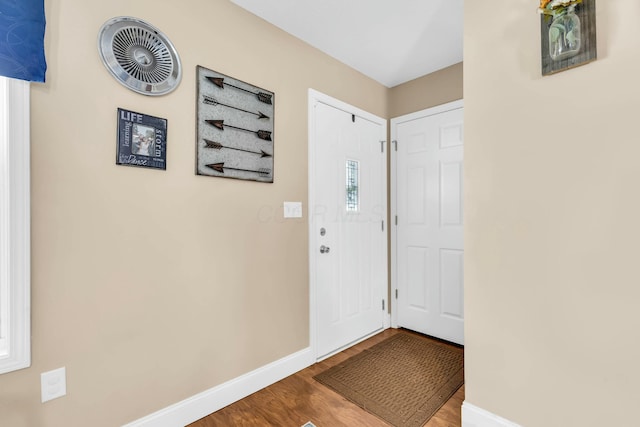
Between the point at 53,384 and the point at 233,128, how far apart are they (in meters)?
1.54

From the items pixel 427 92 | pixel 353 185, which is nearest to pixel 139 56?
pixel 353 185

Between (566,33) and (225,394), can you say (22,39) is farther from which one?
(566,33)

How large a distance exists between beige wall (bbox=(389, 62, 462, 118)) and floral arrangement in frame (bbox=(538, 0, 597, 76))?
1255 mm

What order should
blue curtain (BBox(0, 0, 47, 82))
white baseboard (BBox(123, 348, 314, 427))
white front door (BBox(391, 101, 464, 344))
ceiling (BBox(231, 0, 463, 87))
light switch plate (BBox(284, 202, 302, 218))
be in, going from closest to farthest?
1. blue curtain (BBox(0, 0, 47, 82))
2. white baseboard (BBox(123, 348, 314, 427))
3. ceiling (BBox(231, 0, 463, 87))
4. light switch plate (BBox(284, 202, 302, 218))
5. white front door (BBox(391, 101, 464, 344))

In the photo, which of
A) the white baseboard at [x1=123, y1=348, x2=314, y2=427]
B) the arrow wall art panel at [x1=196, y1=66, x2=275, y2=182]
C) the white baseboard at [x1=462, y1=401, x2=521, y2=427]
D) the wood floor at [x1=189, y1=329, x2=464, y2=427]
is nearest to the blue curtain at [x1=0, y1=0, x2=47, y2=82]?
the arrow wall art panel at [x1=196, y1=66, x2=275, y2=182]

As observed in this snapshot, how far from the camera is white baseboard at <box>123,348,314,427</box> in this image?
158cm

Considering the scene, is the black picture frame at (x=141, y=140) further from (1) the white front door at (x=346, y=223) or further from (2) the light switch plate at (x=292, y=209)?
(1) the white front door at (x=346, y=223)

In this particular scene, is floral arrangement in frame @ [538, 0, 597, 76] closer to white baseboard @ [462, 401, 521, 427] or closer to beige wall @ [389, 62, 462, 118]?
beige wall @ [389, 62, 462, 118]

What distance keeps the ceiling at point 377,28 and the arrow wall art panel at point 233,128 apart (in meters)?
0.53

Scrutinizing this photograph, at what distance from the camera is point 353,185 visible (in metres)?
2.70

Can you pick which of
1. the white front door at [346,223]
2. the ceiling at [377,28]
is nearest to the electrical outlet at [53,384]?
the white front door at [346,223]

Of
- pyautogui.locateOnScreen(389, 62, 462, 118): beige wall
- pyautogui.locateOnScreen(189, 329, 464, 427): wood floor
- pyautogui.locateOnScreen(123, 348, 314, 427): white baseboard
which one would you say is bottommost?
pyautogui.locateOnScreen(189, 329, 464, 427): wood floor

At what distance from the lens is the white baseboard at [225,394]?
1.58 metres

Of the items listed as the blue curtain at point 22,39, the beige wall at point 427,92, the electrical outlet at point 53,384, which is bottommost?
the electrical outlet at point 53,384
